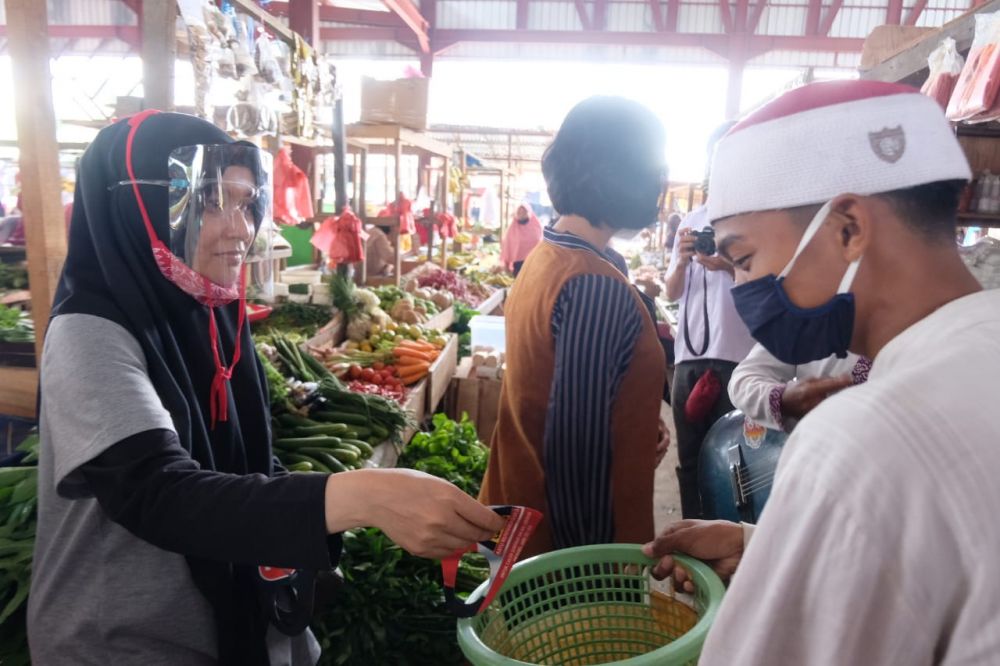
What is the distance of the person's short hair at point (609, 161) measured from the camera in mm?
1753

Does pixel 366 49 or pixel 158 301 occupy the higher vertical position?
pixel 366 49

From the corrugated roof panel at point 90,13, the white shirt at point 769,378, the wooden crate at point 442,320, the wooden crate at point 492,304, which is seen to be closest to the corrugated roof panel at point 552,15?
the wooden crate at point 492,304

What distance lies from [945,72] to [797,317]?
260cm

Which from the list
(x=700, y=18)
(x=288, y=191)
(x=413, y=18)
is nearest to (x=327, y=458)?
(x=288, y=191)

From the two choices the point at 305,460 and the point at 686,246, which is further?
the point at 686,246

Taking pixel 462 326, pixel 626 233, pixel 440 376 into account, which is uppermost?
pixel 626 233

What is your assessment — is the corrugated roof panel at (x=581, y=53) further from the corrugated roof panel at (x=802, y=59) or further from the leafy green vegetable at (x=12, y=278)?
the leafy green vegetable at (x=12, y=278)

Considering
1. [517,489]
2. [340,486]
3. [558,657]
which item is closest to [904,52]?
[517,489]

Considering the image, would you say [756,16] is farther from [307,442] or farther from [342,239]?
[307,442]

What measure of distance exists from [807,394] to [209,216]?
5.61 feet

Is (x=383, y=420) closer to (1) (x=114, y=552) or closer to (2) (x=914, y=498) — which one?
(1) (x=114, y=552)

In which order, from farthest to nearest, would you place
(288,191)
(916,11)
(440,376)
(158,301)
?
(916,11) < (288,191) < (440,376) < (158,301)

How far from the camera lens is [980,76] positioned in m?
2.53

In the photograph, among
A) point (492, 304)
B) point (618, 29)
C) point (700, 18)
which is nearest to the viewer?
point (492, 304)
